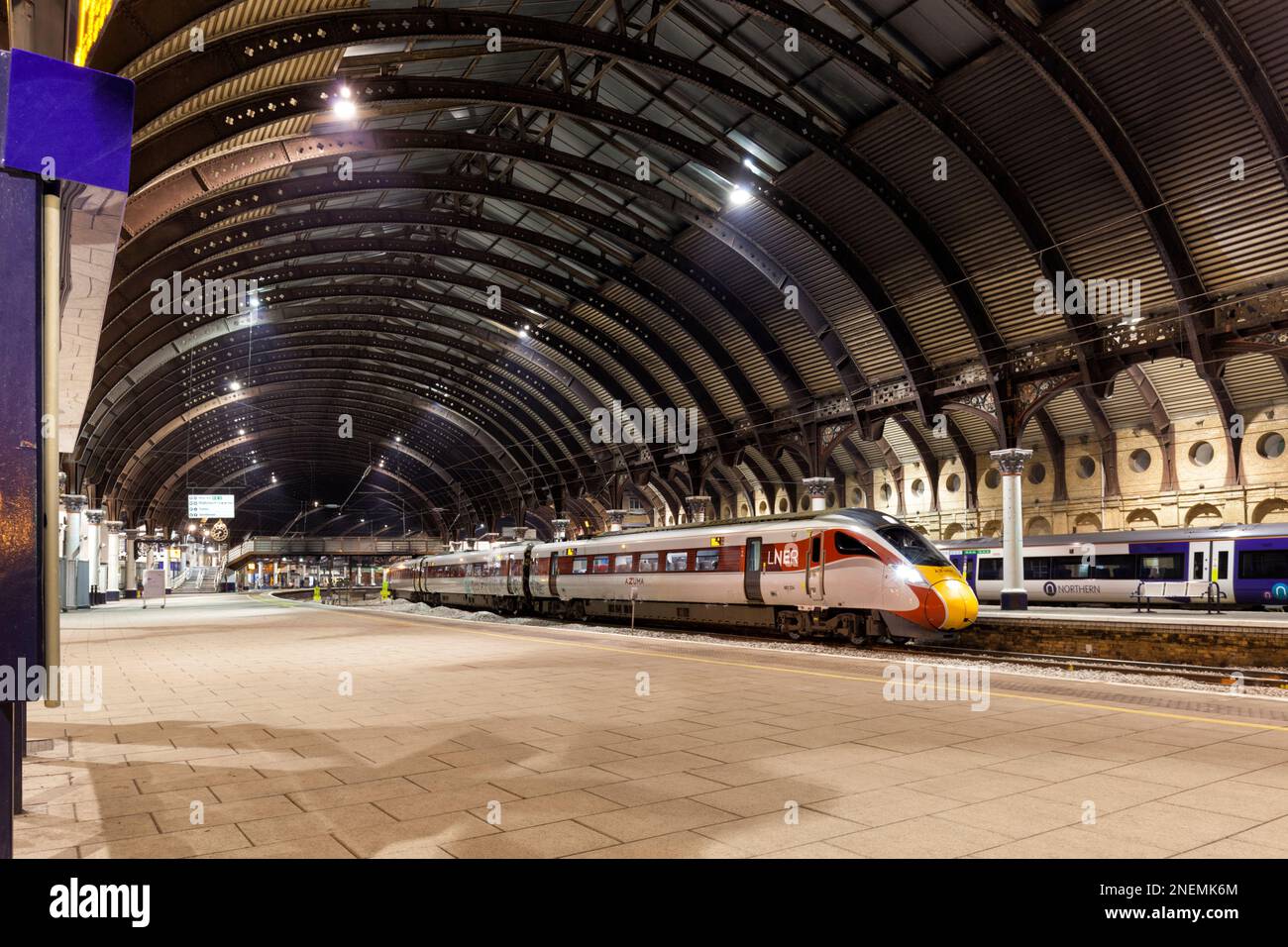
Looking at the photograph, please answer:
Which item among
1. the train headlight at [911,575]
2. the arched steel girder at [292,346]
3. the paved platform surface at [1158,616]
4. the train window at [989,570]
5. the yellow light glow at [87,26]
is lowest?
the paved platform surface at [1158,616]

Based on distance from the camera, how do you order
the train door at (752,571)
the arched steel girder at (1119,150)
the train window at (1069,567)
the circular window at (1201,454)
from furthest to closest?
the circular window at (1201,454) → the train window at (1069,567) → the train door at (752,571) → the arched steel girder at (1119,150)

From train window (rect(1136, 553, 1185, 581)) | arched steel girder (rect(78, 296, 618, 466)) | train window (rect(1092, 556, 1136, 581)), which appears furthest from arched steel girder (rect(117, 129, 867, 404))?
Answer: arched steel girder (rect(78, 296, 618, 466))

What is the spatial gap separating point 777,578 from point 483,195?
17.5m

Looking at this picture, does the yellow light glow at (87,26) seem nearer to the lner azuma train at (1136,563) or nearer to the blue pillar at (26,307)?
the blue pillar at (26,307)

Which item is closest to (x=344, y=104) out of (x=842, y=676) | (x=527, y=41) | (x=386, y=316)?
(x=527, y=41)

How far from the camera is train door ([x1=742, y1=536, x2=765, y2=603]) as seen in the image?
20.9m

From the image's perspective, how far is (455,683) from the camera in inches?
440

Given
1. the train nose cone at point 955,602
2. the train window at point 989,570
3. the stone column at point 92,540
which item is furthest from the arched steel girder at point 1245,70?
the stone column at point 92,540

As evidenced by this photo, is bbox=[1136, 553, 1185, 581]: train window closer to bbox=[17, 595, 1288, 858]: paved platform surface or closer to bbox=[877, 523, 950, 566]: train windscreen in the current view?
bbox=[877, 523, 950, 566]: train windscreen

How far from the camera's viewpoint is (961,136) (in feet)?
75.4

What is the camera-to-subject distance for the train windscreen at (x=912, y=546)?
17.0 m

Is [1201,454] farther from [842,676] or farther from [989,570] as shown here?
[842,676]

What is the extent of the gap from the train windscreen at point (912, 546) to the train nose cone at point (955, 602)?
1.74 ft

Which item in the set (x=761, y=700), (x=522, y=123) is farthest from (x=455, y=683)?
(x=522, y=123)
